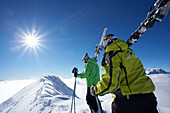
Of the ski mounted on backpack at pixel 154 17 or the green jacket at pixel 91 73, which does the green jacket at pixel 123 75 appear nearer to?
the ski mounted on backpack at pixel 154 17

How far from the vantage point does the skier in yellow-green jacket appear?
4.82ft

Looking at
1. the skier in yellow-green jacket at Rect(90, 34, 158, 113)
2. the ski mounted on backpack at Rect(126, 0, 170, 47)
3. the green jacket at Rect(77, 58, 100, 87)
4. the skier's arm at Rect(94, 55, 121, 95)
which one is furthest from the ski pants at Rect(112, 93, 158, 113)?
the green jacket at Rect(77, 58, 100, 87)

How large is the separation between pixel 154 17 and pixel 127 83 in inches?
58.7

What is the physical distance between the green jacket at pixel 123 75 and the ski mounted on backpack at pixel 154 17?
2.73ft

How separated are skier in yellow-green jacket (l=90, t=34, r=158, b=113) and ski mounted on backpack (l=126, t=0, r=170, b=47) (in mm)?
833

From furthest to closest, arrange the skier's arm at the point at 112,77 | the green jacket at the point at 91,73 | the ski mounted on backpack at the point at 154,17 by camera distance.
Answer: the green jacket at the point at 91,73
the ski mounted on backpack at the point at 154,17
the skier's arm at the point at 112,77

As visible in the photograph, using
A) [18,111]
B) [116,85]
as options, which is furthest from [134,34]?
[18,111]

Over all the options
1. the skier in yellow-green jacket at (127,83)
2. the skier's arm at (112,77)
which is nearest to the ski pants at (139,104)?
the skier in yellow-green jacket at (127,83)

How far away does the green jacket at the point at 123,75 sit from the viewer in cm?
147

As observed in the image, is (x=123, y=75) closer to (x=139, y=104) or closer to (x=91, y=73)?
(x=139, y=104)

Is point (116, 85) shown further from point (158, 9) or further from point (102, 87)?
point (158, 9)

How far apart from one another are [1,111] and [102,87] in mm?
7485

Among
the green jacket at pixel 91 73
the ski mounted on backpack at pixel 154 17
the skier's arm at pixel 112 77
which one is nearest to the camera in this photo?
the skier's arm at pixel 112 77

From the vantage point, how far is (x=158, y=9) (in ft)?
5.69
